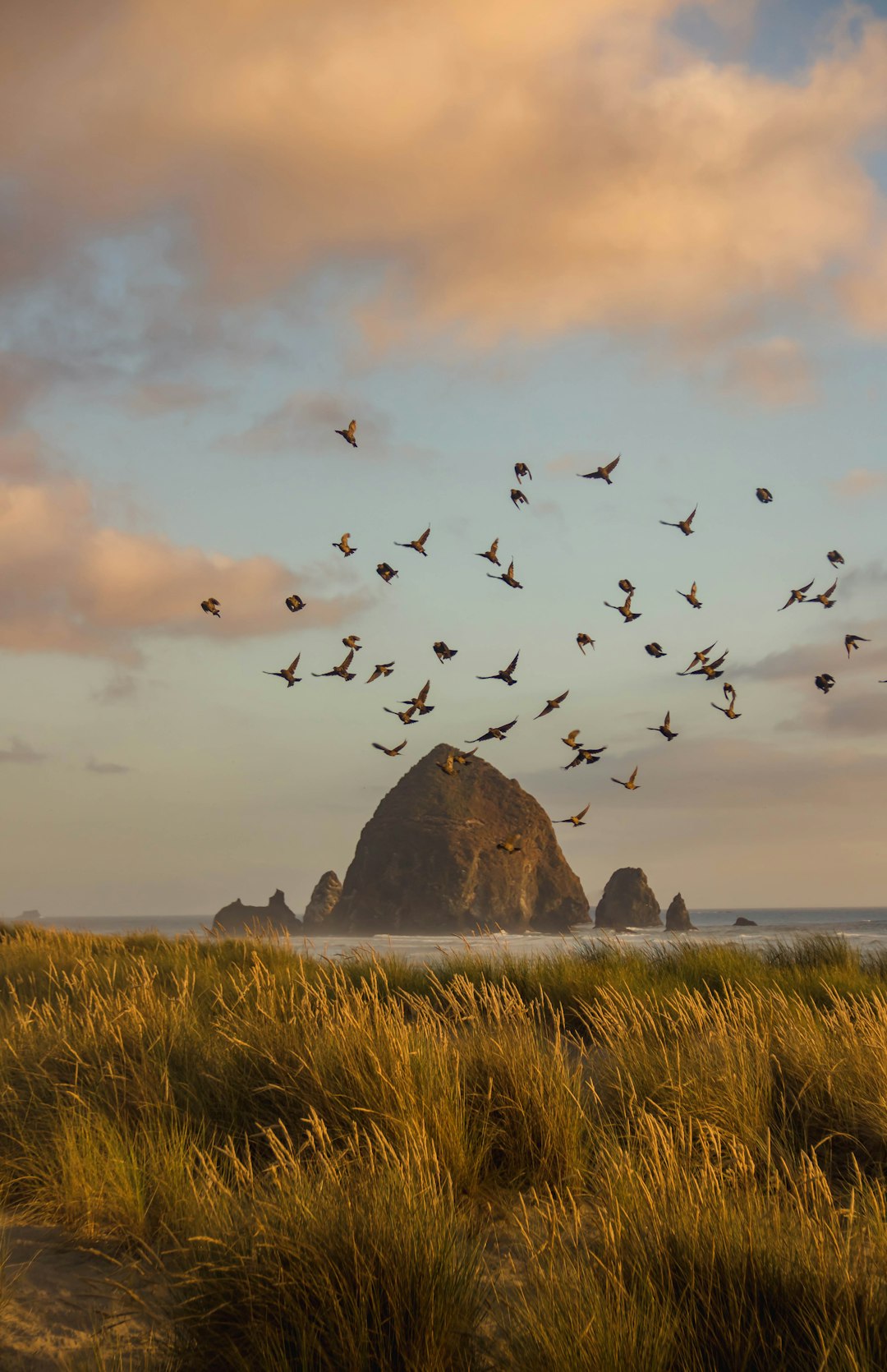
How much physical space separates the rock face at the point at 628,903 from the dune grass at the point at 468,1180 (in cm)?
9331

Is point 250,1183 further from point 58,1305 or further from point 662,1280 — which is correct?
point 662,1280

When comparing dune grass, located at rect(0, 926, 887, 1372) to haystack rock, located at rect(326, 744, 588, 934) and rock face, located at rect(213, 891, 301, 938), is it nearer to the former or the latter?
rock face, located at rect(213, 891, 301, 938)

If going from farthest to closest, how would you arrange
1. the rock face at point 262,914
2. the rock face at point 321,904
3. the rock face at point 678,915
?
the rock face at point 321,904 < the rock face at point 678,915 < the rock face at point 262,914

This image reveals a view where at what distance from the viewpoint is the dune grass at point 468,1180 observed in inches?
137

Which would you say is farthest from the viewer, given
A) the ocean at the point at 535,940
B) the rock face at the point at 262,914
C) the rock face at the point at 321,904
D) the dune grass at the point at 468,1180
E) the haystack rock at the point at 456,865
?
the rock face at the point at 321,904

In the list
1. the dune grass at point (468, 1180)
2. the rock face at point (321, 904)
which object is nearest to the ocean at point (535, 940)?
the dune grass at point (468, 1180)

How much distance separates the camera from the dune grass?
3473 millimetres

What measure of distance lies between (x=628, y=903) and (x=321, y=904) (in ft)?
108

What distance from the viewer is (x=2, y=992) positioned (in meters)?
13.5

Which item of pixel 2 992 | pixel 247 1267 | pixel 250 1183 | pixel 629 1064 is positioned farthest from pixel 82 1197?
pixel 2 992

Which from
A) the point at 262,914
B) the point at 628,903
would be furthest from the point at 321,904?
the point at 628,903

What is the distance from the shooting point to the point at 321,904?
10912cm

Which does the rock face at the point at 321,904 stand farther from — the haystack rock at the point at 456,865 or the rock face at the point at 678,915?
the rock face at the point at 678,915

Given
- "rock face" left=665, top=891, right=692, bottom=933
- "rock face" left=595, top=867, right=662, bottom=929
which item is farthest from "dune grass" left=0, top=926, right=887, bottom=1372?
"rock face" left=595, top=867, right=662, bottom=929
